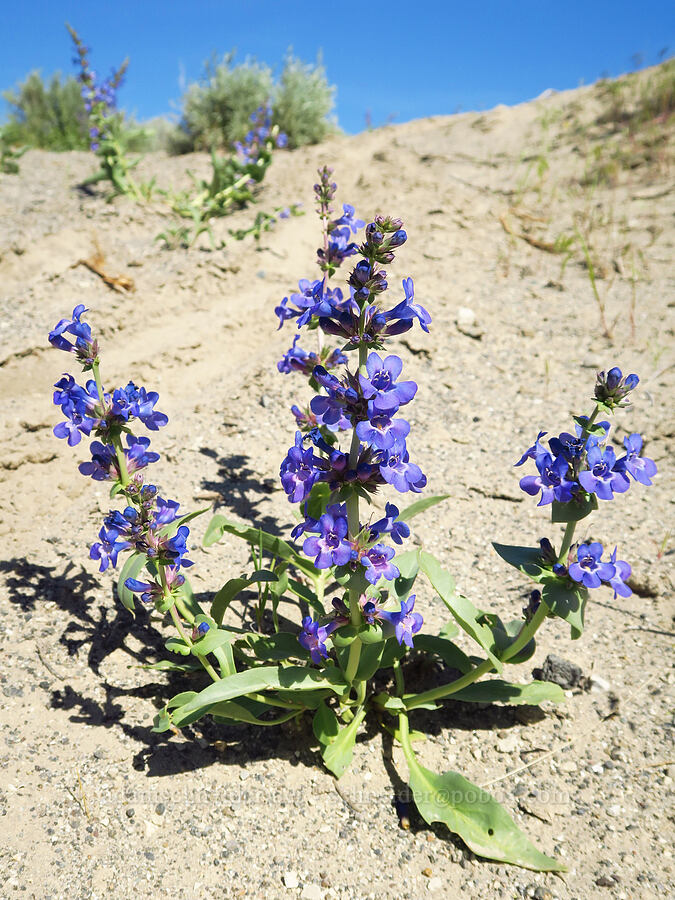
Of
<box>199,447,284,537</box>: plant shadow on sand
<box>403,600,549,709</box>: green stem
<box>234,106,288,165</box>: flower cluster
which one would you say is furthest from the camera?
<box>234,106,288,165</box>: flower cluster

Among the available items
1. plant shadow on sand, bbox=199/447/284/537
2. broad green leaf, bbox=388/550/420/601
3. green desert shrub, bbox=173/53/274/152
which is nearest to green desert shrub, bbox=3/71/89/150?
green desert shrub, bbox=173/53/274/152

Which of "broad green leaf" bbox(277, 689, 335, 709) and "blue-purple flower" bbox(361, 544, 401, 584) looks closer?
"blue-purple flower" bbox(361, 544, 401, 584)

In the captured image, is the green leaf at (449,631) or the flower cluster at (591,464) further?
the green leaf at (449,631)

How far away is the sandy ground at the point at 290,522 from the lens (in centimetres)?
246

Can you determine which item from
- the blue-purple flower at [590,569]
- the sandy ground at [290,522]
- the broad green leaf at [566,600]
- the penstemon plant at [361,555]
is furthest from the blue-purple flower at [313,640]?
the blue-purple flower at [590,569]

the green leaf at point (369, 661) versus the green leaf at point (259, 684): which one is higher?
the green leaf at point (259, 684)

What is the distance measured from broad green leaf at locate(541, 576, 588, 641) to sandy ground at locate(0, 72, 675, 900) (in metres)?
0.93

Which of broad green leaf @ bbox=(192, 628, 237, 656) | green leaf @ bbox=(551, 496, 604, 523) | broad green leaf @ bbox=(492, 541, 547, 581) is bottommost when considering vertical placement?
broad green leaf @ bbox=(192, 628, 237, 656)

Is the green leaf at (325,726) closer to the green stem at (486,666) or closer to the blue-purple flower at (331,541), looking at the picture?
the green stem at (486,666)

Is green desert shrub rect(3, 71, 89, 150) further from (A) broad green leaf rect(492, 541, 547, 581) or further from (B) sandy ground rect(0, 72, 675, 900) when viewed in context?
(A) broad green leaf rect(492, 541, 547, 581)

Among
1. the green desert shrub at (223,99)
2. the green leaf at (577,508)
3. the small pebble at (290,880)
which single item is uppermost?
Result: the green desert shrub at (223,99)

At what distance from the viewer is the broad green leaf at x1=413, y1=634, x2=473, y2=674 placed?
2.88 m

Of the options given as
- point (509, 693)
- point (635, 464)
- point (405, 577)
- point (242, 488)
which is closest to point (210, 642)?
point (405, 577)

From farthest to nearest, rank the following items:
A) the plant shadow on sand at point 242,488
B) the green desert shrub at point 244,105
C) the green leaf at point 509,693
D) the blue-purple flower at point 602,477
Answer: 1. the green desert shrub at point 244,105
2. the plant shadow on sand at point 242,488
3. the green leaf at point 509,693
4. the blue-purple flower at point 602,477
